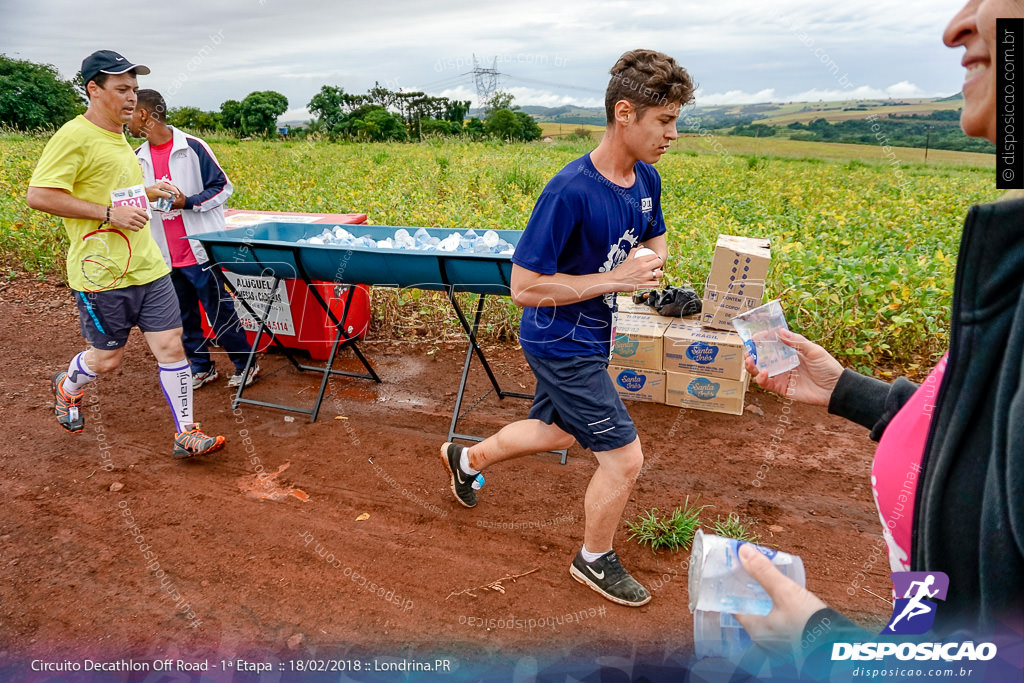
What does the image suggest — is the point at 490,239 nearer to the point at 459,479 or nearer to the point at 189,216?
the point at 459,479

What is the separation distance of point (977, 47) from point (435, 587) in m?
2.70

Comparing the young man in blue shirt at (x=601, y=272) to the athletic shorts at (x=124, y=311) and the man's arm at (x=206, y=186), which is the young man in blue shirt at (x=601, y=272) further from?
the man's arm at (x=206, y=186)

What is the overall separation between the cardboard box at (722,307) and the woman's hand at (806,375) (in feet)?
8.51

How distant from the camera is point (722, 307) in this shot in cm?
438

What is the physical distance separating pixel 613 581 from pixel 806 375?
1.43m

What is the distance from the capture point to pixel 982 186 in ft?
38.4

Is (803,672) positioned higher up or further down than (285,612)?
higher up

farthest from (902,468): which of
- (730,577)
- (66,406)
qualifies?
(66,406)

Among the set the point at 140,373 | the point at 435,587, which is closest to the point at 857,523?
the point at 435,587

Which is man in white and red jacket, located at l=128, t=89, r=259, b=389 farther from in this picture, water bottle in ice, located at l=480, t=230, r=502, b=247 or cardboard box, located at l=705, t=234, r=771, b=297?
cardboard box, located at l=705, t=234, r=771, b=297

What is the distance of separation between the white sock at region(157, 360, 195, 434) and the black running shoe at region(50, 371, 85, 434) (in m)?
0.75

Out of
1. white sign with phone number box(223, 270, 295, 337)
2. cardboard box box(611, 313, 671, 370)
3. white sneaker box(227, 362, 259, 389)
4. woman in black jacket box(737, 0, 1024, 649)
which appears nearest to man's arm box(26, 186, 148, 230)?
white sign with phone number box(223, 270, 295, 337)

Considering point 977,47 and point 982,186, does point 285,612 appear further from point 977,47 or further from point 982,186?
point 982,186

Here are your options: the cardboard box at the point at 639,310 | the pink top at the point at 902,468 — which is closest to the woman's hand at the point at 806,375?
the pink top at the point at 902,468
